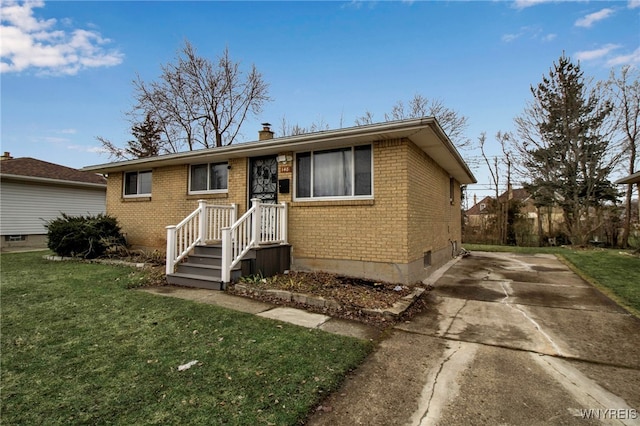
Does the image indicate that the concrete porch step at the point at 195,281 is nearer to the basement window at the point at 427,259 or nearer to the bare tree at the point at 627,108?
the basement window at the point at 427,259

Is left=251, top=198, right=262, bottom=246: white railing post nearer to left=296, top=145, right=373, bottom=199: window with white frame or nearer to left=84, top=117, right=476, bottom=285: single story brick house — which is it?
left=84, top=117, right=476, bottom=285: single story brick house

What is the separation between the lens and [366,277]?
6273 millimetres

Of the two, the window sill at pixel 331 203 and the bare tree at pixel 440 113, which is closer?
the window sill at pixel 331 203

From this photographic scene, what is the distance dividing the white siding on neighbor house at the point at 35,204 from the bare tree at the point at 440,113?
17.0 metres

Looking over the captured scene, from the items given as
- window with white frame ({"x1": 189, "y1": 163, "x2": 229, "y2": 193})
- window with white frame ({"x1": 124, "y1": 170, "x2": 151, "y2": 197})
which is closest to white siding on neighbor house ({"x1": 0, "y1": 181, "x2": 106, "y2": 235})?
window with white frame ({"x1": 124, "y1": 170, "x2": 151, "y2": 197})

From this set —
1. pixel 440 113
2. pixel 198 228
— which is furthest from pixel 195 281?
pixel 440 113

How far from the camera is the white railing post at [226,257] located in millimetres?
5840

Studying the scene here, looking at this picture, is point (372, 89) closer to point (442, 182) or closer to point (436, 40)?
point (436, 40)

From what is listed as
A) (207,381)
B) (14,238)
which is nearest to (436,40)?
(207,381)

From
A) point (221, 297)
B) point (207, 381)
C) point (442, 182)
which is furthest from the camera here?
point (442, 182)

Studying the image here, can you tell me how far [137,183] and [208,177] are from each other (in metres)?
3.46

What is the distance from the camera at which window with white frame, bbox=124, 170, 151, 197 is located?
10.2 meters

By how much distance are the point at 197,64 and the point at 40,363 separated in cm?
2058

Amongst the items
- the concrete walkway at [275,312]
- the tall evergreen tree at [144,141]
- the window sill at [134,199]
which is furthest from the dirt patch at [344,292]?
the tall evergreen tree at [144,141]
